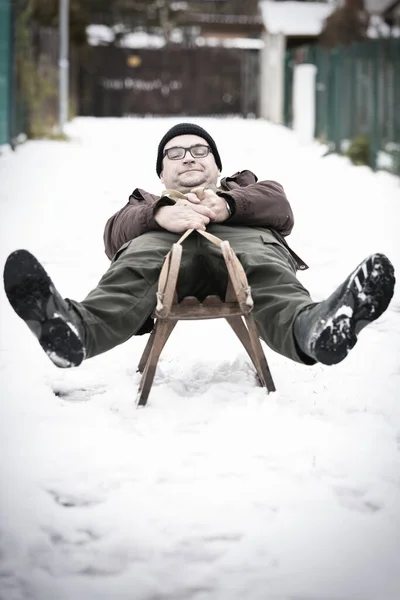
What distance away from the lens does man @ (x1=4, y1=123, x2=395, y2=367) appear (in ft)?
9.70

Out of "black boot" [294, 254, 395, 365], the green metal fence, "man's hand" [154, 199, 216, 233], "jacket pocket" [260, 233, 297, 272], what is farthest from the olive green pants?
the green metal fence

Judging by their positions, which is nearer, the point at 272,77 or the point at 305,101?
the point at 305,101

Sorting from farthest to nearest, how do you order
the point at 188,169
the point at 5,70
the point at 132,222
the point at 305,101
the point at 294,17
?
the point at 294,17
the point at 305,101
the point at 5,70
the point at 188,169
the point at 132,222

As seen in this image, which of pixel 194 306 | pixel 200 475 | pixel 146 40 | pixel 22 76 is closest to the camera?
pixel 200 475

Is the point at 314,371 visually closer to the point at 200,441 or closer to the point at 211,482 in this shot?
Result: the point at 200,441

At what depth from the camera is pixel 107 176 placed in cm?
1168

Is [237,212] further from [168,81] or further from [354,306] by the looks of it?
[168,81]

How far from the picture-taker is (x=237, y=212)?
368 cm

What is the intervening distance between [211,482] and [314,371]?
1.35 meters

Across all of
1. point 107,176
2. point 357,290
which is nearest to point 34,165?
point 107,176

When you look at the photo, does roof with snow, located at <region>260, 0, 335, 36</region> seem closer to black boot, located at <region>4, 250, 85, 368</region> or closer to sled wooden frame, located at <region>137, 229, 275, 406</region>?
sled wooden frame, located at <region>137, 229, 275, 406</region>

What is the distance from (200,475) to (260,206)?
1279mm

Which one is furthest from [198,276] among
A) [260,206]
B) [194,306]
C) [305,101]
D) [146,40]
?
[146,40]

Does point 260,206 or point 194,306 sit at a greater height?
point 260,206
